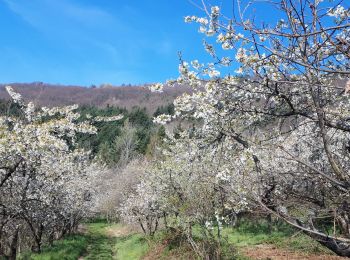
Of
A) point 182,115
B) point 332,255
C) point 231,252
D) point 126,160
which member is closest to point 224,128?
point 182,115

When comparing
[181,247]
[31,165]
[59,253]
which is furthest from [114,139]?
[31,165]

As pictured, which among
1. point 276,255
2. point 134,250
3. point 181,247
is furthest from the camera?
point 134,250

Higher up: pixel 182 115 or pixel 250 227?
pixel 182 115

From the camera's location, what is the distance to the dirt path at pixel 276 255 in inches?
630

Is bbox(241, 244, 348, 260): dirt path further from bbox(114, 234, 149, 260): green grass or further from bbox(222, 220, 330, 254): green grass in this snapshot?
bbox(114, 234, 149, 260): green grass

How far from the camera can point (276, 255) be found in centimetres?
1709

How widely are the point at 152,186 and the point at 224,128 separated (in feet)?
55.3

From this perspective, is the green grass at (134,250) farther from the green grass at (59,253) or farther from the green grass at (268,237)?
the green grass at (268,237)

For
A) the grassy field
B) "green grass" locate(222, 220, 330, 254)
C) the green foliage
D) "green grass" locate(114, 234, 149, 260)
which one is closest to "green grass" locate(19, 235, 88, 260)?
the grassy field

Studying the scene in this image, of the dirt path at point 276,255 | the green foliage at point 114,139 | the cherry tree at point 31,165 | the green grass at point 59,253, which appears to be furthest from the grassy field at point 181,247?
the green foliage at point 114,139

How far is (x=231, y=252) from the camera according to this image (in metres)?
15.8

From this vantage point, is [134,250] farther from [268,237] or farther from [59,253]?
[268,237]

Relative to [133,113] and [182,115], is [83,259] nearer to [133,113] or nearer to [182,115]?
[182,115]

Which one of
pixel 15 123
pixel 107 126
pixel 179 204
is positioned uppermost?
pixel 107 126
